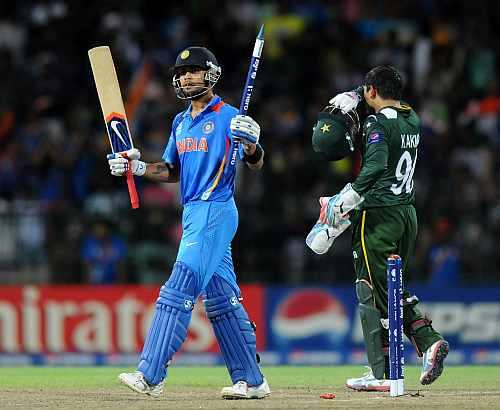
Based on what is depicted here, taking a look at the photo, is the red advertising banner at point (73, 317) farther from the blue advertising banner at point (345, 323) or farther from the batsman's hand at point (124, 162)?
the batsman's hand at point (124, 162)

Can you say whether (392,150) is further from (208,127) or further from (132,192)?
(132,192)

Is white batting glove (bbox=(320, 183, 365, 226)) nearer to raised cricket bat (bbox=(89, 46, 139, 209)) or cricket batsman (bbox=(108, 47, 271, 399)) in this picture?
cricket batsman (bbox=(108, 47, 271, 399))

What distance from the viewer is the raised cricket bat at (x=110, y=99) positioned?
8.94 m

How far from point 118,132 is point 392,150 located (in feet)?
6.35

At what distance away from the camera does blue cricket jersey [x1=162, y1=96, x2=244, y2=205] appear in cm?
→ 867

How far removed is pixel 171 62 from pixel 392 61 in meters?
3.19

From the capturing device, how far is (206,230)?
8617mm

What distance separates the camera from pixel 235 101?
17.8 metres

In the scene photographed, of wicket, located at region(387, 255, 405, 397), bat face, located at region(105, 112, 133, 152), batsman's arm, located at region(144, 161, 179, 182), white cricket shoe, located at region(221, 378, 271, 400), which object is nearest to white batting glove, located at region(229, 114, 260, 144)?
batsman's arm, located at region(144, 161, 179, 182)

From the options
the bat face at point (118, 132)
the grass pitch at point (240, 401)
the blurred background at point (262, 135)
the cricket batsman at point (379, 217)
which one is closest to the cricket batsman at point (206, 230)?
the bat face at point (118, 132)

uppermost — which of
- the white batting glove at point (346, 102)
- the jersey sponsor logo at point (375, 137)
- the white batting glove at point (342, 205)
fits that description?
the white batting glove at point (346, 102)

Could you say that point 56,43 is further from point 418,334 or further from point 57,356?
point 418,334

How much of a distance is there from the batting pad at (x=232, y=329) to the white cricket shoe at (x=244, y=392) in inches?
1.3

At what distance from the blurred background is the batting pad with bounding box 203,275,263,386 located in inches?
280
